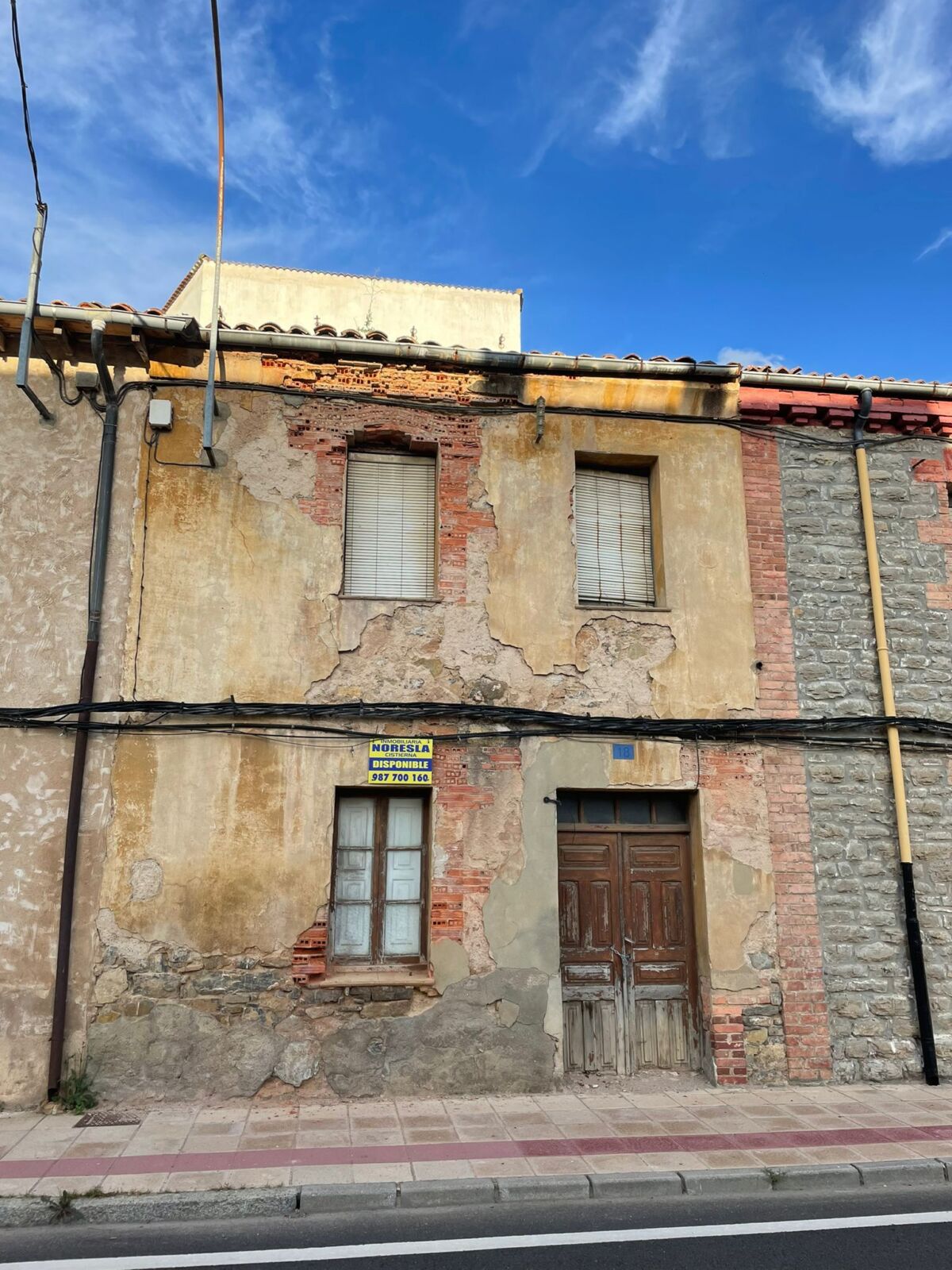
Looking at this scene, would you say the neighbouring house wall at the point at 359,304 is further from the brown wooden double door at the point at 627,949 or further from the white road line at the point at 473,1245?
the white road line at the point at 473,1245

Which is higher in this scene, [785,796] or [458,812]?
[785,796]

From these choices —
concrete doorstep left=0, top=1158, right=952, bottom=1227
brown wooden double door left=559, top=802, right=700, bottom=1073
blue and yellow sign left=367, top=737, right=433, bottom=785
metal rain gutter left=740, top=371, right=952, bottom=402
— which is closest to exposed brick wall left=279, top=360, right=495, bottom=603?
blue and yellow sign left=367, top=737, right=433, bottom=785

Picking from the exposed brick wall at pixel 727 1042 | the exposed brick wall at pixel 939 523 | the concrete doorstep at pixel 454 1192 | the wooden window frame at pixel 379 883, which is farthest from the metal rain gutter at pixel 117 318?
the exposed brick wall at pixel 727 1042

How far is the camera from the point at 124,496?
775 centimetres

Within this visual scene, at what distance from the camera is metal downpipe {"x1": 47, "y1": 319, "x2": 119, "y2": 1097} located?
6762 mm

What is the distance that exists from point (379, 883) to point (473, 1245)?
3.20m

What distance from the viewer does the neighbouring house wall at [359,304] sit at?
15891 mm

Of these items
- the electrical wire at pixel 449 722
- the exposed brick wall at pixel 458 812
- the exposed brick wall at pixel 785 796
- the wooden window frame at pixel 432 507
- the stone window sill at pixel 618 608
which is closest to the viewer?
the electrical wire at pixel 449 722

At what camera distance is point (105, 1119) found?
21.2 feet

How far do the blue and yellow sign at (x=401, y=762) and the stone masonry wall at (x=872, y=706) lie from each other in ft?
11.3

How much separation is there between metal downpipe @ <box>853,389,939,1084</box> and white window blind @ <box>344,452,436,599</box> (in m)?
4.17

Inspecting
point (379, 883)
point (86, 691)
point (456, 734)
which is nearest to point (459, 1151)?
point (379, 883)

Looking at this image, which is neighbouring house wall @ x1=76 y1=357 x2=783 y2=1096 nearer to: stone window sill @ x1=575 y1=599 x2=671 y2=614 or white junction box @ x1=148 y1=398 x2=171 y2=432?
stone window sill @ x1=575 y1=599 x2=671 y2=614

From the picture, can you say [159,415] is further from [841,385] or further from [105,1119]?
[841,385]
